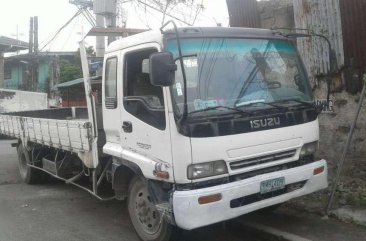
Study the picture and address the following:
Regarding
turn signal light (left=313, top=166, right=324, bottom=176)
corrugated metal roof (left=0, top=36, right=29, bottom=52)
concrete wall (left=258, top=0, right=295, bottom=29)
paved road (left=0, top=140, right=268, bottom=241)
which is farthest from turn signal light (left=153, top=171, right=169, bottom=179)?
corrugated metal roof (left=0, top=36, right=29, bottom=52)

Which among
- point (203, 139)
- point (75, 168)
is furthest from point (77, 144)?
point (203, 139)

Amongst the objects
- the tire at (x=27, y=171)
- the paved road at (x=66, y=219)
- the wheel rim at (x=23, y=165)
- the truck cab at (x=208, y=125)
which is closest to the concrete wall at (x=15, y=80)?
the wheel rim at (x=23, y=165)

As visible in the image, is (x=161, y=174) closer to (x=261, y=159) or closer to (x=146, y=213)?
(x=146, y=213)

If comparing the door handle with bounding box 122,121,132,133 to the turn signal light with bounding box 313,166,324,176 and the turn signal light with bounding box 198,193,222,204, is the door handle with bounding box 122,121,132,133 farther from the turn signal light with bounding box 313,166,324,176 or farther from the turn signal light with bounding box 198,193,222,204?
the turn signal light with bounding box 313,166,324,176

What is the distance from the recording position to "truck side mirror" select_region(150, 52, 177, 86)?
4062 mm

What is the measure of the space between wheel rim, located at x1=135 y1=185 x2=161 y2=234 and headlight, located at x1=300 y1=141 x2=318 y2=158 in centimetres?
164

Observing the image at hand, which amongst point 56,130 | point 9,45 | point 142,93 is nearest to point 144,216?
point 142,93

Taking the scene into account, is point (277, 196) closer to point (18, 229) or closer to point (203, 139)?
point (203, 139)

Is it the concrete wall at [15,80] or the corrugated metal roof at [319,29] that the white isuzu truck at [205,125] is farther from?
the concrete wall at [15,80]

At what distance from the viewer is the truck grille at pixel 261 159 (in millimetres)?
4504

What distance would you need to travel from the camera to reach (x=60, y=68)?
1225 inches

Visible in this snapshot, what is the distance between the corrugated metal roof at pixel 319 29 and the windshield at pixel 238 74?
2.08 meters

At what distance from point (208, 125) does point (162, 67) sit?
2.27 ft

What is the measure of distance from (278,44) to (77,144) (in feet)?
9.53
